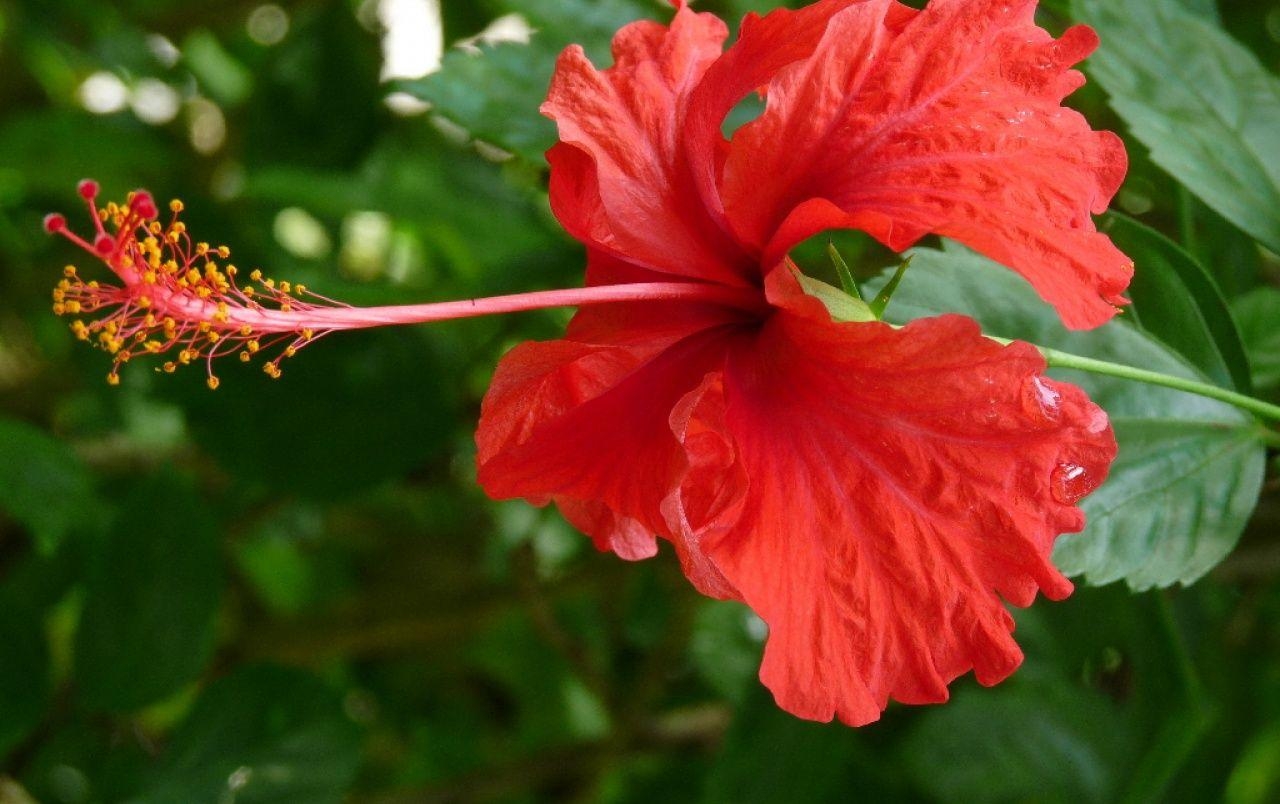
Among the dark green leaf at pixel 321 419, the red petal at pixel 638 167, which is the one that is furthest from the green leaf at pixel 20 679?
the red petal at pixel 638 167

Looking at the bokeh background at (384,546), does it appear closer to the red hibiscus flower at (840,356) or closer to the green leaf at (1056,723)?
the green leaf at (1056,723)

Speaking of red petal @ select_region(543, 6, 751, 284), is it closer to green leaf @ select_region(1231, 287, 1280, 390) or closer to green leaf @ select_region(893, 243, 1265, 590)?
green leaf @ select_region(893, 243, 1265, 590)

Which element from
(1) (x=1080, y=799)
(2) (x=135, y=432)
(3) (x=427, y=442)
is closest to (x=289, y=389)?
(3) (x=427, y=442)

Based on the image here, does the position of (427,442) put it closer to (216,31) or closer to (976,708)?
(976,708)

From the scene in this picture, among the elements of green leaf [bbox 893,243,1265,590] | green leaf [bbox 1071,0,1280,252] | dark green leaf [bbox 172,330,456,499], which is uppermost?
green leaf [bbox 1071,0,1280,252]

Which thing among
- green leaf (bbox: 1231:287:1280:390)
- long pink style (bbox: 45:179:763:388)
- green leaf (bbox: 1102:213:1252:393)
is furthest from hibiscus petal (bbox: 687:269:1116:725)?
green leaf (bbox: 1231:287:1280:390)
